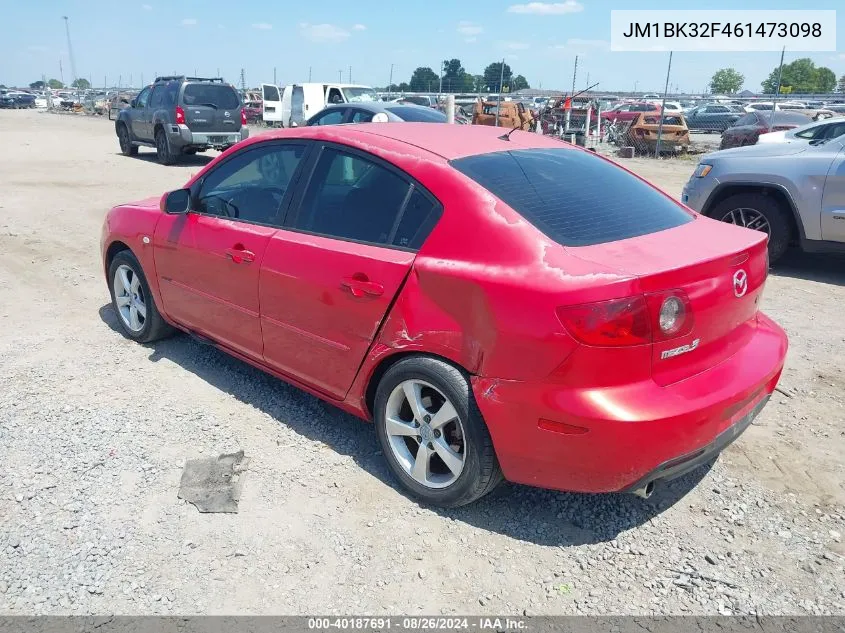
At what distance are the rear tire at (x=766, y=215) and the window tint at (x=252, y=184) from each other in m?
5.11

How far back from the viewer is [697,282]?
2662 mm

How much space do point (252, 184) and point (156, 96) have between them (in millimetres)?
14092

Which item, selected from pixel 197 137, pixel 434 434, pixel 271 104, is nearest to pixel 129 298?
pixel 434 434

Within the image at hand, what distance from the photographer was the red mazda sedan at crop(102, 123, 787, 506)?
2.53 m

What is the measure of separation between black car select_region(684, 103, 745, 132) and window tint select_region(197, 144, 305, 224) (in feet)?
88.8

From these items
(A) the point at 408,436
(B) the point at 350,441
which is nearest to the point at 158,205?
(B) the point at 350,441

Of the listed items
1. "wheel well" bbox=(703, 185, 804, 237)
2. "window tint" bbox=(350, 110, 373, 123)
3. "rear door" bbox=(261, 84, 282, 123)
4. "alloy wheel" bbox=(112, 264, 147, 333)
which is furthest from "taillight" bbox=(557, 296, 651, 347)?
"rear door" bbox=(261, 84, 282, 123)

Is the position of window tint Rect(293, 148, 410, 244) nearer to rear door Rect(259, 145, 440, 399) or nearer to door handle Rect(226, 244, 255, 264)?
rear door Rect(259, 145, 440, 399)

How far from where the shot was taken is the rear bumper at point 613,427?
251cm

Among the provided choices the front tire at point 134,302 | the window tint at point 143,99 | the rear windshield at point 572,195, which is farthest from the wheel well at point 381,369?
the window tint at point 143,99

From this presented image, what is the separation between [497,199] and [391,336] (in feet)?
2.45

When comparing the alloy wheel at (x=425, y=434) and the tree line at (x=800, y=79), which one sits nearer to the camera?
the alloy wheel at (x=425, y=434)

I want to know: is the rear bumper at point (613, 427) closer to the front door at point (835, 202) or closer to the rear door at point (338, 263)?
the rear door at point (338, 263)

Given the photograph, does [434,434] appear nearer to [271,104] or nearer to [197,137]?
[197,137]
